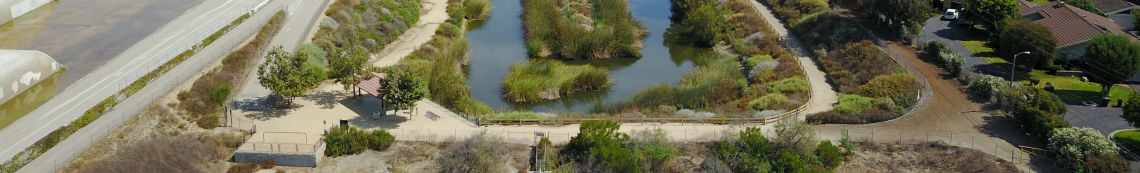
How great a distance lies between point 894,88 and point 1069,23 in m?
19.5

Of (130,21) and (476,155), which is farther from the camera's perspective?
(130,21)

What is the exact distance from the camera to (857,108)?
47.4 metres

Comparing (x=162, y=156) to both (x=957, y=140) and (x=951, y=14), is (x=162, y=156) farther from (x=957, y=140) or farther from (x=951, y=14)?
(x=951, y=14)

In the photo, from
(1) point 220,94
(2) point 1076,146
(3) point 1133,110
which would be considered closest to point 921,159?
(2) point 1076,146

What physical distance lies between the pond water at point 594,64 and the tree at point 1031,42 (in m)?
18.5

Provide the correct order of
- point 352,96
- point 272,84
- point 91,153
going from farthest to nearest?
point 352,96, point 272,84, point 91,153

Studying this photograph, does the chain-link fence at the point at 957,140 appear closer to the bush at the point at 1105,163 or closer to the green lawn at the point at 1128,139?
the bush at the point at 1105,163

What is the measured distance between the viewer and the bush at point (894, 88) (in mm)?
48141

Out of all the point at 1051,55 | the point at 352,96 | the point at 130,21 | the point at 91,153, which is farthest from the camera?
the point at 130,21

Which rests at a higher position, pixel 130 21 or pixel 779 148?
pixel 130 21

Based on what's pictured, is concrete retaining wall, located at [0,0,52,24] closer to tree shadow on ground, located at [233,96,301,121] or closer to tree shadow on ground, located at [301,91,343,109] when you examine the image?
tree shadow on ground, located at [233,96,301,121]

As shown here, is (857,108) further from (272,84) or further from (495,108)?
(272,84)

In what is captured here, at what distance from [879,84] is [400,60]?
26.3m

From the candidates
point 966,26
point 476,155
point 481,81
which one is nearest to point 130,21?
point 481,81
